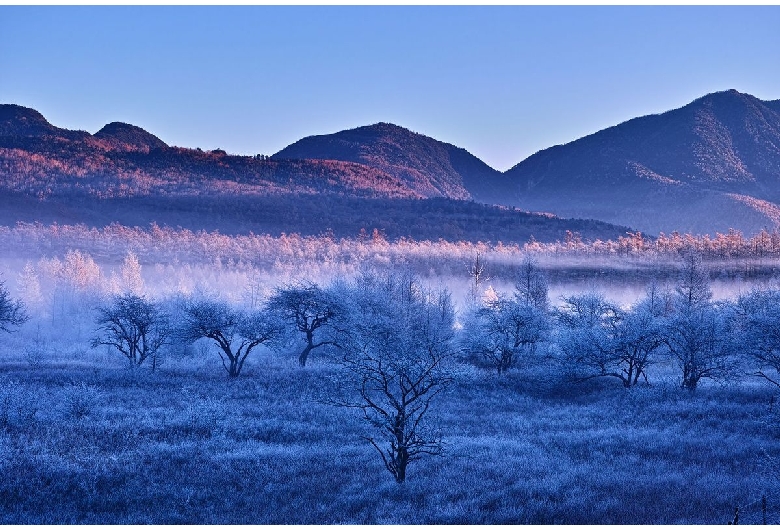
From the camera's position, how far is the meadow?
1688 centimetres

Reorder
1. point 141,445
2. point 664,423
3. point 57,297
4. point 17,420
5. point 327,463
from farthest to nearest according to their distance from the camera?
point 57,297 < point 664,423 < point 17,420 < point 141,445 < point 327,463

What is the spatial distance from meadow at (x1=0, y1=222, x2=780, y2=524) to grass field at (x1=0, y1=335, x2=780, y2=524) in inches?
3.5

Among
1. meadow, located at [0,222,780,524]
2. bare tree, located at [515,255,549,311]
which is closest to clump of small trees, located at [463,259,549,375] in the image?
meadow, located at [0,222,780,524]

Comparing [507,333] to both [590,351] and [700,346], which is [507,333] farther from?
[700,346]

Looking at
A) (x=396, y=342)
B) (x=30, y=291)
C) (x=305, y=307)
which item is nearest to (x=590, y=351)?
(x=396, y=342)

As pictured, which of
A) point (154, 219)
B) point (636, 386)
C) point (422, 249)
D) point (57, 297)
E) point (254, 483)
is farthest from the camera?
point (154, 219)

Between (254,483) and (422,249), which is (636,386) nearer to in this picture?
(254,483)

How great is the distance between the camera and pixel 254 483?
1980cm

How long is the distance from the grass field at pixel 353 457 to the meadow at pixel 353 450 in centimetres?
9

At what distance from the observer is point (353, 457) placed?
23.9 metres

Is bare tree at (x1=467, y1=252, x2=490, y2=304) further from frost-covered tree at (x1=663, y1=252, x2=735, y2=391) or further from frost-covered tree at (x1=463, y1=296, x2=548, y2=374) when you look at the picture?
frost-covered tree at (x1=663, y1=252, x2=735, y2=391)

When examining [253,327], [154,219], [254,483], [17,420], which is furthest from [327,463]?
[154,219]

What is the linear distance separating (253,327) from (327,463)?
28.3 metres

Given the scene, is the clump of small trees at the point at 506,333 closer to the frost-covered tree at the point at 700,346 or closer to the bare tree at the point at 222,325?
the frost-covered tree at the point at 700,346
